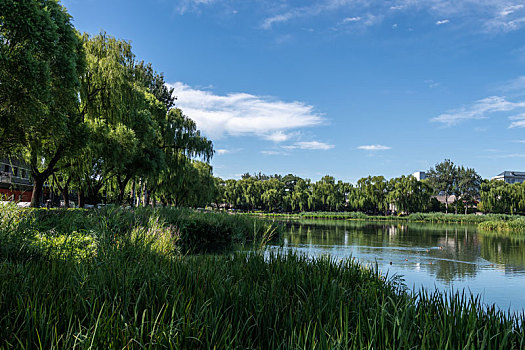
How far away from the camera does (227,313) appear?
11.8 feet

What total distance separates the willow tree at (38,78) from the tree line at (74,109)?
0.10 feet

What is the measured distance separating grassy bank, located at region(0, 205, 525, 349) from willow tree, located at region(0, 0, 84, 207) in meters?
8.12

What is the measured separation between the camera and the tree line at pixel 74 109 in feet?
39.7

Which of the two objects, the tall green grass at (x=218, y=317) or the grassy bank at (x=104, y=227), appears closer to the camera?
the tall green grass at (x=218, y=317)

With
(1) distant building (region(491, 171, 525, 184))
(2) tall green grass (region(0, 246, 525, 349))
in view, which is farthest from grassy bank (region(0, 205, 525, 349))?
(1) distant building (region(491, 171, 525, 184))

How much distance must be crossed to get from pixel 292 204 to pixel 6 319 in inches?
3064

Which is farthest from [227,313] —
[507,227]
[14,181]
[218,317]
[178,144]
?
[507,227]

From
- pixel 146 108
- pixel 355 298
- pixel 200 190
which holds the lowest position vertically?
pixel 355 298

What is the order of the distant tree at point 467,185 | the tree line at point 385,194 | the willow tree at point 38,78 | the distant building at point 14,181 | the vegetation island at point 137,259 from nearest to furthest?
1. the vegetation island at point 137,259
2. the willow tree at point 38,78
3. the distant building at point 14,181
4. the tree line at point 385,194
5. the distant tree at point 467,185

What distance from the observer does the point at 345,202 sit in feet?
265

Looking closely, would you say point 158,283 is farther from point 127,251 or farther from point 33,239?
point 33,239

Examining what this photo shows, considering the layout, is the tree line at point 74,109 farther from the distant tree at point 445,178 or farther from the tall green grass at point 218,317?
the distant tree at point 445,178

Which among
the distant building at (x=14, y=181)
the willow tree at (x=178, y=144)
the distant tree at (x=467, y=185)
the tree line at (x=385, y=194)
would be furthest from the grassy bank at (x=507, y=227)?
the distant building at (x=14, y=181)

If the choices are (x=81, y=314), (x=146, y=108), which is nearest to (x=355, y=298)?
(x=81, y=314)
